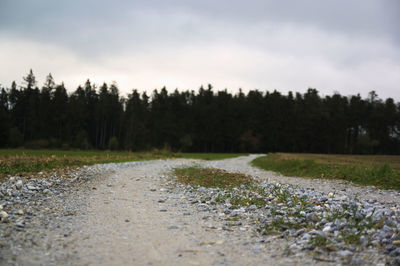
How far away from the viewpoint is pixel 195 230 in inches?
237

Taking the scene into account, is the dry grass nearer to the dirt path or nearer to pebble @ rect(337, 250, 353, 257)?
pebble @ rect(337, 250, 353, 257)

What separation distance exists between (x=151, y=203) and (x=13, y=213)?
152 inches

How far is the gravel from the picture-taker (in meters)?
4.38

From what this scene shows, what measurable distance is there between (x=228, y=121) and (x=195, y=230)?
3459 inches

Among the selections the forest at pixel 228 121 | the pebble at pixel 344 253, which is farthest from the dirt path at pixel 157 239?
the forest at pixel 228 121

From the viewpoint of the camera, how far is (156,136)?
3543 inches

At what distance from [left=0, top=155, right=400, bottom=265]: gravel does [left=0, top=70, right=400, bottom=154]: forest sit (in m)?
76.2

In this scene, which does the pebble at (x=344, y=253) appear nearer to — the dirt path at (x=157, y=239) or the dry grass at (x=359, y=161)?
the dirt path at (x=157, y=239)

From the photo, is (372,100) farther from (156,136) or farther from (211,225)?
(211,225)

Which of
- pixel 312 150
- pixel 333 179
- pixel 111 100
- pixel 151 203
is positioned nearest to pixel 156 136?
pixel 111 100

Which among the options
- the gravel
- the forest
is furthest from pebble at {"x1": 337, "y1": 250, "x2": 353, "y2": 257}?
the forest

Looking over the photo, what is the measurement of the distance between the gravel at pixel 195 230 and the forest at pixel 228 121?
76.2 metres

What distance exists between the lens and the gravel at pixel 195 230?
4.38 metres

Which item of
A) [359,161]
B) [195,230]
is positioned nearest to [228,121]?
[359,161]
